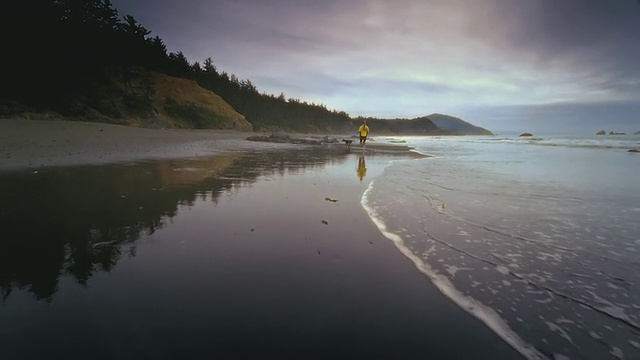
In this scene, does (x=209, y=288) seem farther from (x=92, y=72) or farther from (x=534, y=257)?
(x=92, y=72)

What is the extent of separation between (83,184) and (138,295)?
5225mm

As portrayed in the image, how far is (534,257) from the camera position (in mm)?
3348

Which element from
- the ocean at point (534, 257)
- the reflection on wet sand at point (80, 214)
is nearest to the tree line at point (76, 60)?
the reflection on wet sand at point (80, 214)

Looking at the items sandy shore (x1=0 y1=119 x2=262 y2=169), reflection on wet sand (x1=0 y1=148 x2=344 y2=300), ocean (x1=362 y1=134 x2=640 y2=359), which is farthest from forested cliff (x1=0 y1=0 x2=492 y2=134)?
ocean (x1=362 y1=134 x2=640 y2=359)

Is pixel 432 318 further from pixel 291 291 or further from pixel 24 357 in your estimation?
pixel 24 357

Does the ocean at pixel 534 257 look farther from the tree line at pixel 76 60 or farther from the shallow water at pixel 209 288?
the tree line at pixel 76 60

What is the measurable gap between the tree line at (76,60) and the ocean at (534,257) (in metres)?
24.4

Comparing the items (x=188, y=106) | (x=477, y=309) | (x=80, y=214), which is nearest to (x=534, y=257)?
(x=477, y=309)

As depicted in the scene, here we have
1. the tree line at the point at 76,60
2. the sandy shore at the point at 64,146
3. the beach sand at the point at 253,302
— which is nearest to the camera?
the beach sand at the point at 253,302

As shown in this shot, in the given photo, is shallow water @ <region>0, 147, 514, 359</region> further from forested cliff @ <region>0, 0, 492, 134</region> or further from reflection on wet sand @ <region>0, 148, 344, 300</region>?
forested cliff @ <region>0, 0, 492, 134</region>

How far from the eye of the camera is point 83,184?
5.95 meters

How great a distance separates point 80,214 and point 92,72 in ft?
91.4

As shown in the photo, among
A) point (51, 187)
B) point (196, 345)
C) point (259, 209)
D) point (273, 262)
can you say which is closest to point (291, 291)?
point (273, 262)

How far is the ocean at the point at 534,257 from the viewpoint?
6.90 ft
